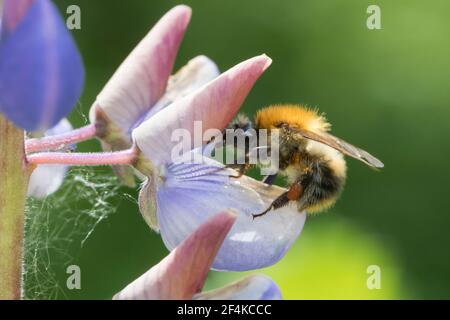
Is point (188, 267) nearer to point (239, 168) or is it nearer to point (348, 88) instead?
point (239, 168)

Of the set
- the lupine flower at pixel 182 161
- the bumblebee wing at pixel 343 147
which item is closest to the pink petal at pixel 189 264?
the lupine flower at pixel 182 161

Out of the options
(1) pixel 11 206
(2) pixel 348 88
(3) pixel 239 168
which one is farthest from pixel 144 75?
(2) pixel 348 88

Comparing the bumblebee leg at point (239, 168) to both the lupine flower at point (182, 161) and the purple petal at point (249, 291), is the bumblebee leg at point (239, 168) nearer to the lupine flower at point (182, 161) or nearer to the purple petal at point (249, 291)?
the lupine flower at point (182, 161)

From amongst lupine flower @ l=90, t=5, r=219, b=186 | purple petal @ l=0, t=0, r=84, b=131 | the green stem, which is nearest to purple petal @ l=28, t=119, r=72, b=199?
lupine flower @ l=90, t=5, r=219, b=186

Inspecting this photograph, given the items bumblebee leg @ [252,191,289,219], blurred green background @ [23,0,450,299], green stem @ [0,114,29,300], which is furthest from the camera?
blurred green background @ [23,0,450,299]

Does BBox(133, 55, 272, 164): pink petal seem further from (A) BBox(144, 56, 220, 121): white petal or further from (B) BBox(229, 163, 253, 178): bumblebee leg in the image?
(A) BBox(144, 56, 220, 121): white petal

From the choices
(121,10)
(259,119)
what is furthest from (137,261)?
(259,119)

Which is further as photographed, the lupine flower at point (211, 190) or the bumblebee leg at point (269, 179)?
the bumblebee leg at point (269, 179)
